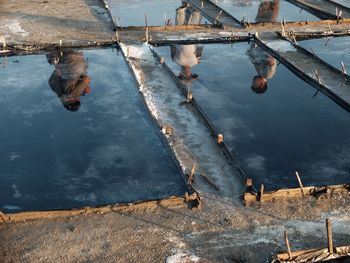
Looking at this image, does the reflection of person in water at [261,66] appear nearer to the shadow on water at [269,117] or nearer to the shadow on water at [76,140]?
the shadow on water at [269,117]

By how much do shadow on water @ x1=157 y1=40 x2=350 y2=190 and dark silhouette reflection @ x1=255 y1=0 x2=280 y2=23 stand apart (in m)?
4.59

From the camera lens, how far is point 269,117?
11844 millimetres

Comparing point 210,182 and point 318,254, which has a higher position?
point 318,254

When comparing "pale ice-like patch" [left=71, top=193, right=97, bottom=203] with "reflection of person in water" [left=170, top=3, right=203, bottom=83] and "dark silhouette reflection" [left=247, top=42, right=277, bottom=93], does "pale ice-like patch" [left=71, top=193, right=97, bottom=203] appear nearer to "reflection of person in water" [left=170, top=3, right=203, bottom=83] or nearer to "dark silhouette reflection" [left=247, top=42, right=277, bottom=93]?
"reflection of person in water" [left=170, top=3, right=203, bottom=83]

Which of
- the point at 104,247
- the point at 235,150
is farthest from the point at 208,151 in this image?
the point at 104,247

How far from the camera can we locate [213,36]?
1730 cm

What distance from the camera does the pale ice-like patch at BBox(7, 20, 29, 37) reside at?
17.5 metres

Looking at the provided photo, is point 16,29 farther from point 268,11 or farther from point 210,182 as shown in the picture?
point 210,182

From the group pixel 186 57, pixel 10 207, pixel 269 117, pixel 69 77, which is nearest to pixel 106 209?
pixel 10 207

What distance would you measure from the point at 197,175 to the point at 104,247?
2.70 m

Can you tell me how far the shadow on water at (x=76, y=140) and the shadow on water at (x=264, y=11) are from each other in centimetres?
845

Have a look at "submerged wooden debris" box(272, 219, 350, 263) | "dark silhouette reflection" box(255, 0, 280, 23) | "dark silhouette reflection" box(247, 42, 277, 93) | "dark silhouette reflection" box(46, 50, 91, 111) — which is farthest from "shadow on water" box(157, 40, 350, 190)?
"dark silhouette reflection" box(255, 0, 280, 23)

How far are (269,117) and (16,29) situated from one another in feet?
37.4

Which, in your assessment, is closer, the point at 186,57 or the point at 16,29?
the point at 186,57
